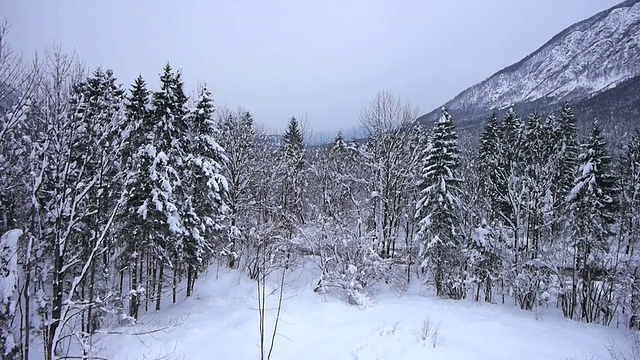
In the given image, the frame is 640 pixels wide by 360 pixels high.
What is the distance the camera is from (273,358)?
29.8 ft

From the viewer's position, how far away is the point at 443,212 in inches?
747

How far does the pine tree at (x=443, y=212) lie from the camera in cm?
1881

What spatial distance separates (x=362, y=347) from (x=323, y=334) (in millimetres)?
1563

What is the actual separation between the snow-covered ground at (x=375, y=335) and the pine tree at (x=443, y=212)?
5.13m

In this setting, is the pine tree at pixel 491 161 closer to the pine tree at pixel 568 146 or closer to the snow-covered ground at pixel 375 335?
the pine tree at pixel 568 146

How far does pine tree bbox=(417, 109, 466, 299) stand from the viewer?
18.8 metres

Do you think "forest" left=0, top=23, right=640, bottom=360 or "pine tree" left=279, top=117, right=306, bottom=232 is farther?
"pine tree" left=279, top=117, right=306, bottom=232

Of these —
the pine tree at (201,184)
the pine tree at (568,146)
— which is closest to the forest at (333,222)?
the pine tree at (201,184)

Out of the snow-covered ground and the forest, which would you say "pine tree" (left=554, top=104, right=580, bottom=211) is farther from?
the snow-covered ground

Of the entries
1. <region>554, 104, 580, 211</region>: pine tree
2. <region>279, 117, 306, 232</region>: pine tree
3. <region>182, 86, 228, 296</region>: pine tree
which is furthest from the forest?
<region>279, 117, 306, 232</region>: pine tree

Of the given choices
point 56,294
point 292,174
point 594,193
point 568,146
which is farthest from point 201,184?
point 568,146

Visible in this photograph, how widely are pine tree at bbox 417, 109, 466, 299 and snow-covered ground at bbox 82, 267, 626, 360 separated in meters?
5.13

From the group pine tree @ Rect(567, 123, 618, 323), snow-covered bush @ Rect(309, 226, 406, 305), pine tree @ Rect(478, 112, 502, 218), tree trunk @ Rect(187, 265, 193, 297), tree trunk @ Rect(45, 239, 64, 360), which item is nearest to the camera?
tree trunk @ Rect(45, 239, 64, 360)

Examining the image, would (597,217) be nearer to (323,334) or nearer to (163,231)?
(323,334)
